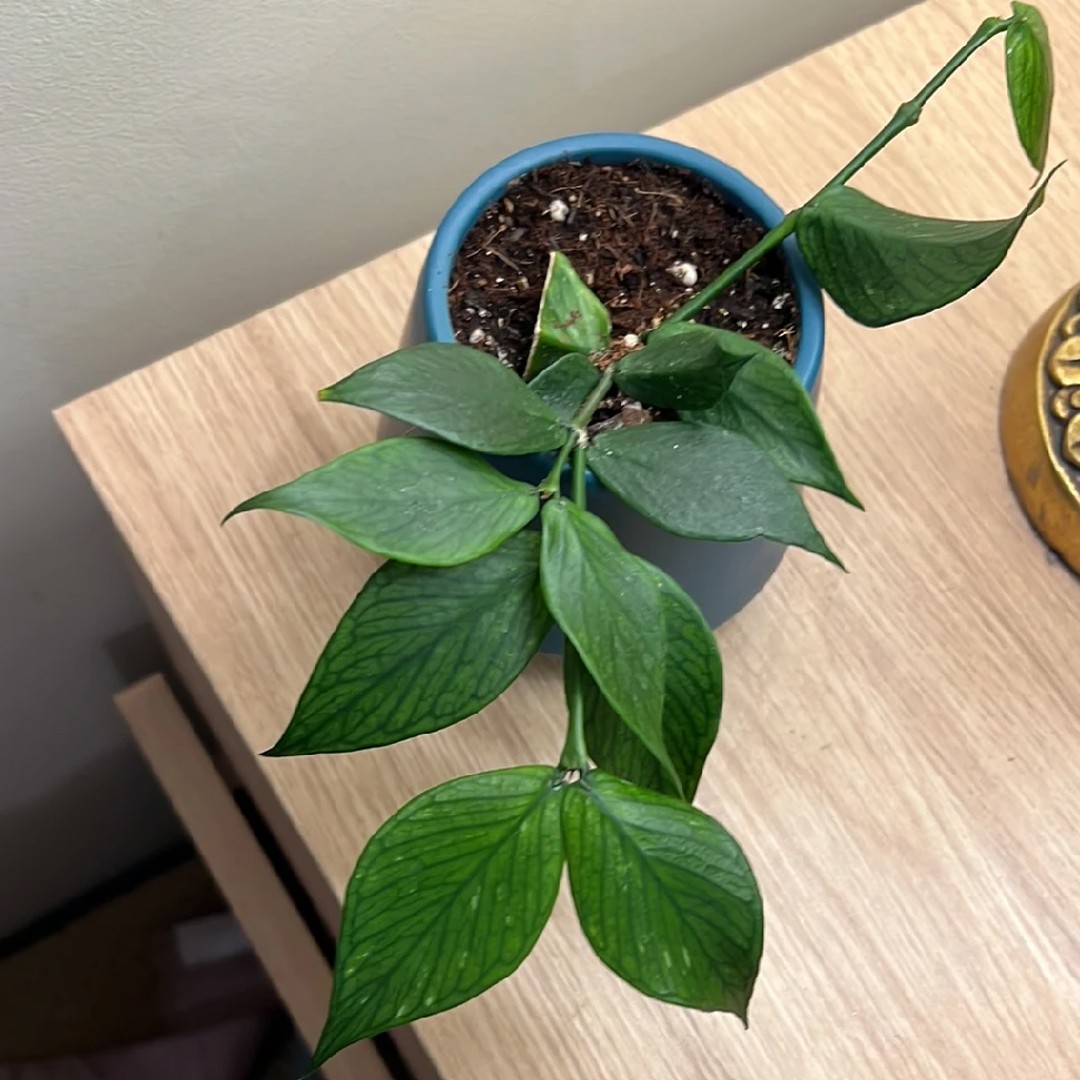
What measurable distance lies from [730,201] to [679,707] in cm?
18

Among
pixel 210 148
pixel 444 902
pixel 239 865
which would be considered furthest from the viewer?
pixel 239 865

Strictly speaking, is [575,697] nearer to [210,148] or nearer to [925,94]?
[925,94]

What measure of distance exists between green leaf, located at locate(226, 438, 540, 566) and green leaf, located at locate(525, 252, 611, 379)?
7 centimetres

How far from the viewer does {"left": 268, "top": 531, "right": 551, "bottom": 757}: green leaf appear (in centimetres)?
27

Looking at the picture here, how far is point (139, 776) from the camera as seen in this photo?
0.91 m

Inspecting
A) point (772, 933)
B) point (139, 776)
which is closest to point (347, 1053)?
point (772, 933)

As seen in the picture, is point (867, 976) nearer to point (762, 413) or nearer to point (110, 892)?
point (762, 413)

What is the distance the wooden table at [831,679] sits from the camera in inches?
16.6

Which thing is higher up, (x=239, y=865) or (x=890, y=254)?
(x=890, y=254)

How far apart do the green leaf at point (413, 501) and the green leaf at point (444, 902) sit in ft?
0.18

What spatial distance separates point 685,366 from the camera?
31 centimetres

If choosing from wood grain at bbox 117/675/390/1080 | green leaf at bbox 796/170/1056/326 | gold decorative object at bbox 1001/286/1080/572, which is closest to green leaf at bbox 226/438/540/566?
green leaf at bbox 796/170/1056/326

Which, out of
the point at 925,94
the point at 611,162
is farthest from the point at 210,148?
the point at 925,94

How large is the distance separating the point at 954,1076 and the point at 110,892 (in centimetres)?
76
